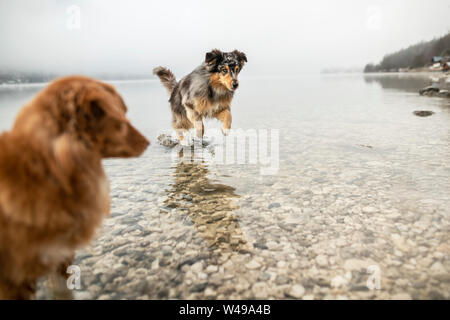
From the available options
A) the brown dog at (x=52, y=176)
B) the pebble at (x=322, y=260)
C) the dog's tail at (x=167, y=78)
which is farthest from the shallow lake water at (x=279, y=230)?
the dog's tail at (x=167, y=78)

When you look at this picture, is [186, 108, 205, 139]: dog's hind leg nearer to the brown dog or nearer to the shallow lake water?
the shallow lake water

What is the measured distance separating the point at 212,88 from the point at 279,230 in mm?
5761

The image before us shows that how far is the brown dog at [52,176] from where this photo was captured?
183 centimetres

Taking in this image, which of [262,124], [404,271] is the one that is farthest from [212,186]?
[262,124]

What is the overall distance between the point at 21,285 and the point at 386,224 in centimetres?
421

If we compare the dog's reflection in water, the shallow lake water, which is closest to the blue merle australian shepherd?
the shallow lake water

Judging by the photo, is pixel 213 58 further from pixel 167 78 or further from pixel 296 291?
pixel 296 291

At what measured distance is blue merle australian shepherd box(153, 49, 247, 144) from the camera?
308 inches

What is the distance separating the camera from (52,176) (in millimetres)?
1890

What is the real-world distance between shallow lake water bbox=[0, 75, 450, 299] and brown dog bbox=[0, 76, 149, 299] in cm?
88

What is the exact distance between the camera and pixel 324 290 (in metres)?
2.61

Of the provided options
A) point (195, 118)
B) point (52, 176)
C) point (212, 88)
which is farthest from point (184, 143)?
point (52, 176)

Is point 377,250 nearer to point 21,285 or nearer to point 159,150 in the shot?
point 21,285

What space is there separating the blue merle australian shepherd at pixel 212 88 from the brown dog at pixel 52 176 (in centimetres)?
578
